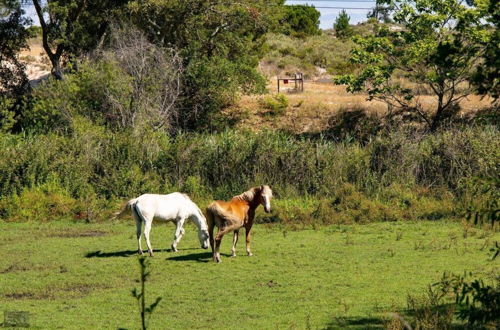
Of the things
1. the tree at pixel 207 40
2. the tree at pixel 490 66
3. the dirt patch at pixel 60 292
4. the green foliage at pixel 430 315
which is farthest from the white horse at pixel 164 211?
the tree at pixel 207 40

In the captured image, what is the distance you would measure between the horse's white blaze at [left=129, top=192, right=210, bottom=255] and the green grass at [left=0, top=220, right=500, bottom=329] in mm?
511

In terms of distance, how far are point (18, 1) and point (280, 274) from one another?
32.7 metres

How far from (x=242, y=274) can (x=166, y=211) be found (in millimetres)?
3112

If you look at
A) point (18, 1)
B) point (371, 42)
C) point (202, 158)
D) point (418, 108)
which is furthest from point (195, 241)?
point (18, 1)

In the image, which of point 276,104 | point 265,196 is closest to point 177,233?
point 265,196

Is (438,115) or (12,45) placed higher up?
(12,45)

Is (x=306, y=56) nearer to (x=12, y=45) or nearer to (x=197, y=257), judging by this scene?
(x=12, y=45)

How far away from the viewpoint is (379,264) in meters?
16.5

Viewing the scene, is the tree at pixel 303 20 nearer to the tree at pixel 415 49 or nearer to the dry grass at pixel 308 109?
the dry grass at pixel 308 109

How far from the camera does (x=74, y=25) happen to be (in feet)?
141

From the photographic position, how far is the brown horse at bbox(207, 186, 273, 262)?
16.8 metres

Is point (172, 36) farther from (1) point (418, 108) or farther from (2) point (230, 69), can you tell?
(1) point (418, 108)

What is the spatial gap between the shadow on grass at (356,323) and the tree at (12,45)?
3466cm

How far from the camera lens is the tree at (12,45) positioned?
144 feet
